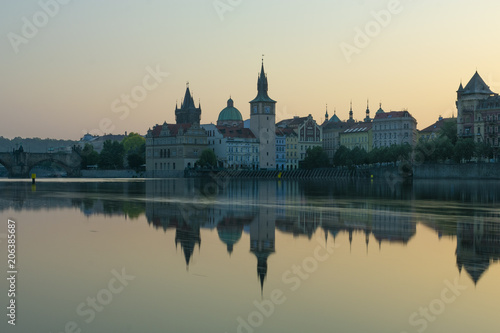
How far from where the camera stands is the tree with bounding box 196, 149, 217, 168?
5846 inches

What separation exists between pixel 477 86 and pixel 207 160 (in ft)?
188

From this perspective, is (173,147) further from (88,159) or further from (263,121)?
(88,159)

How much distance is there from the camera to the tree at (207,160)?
148500mm

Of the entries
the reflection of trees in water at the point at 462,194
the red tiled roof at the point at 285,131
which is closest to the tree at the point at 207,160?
the red tiled roof at the point at 285,131

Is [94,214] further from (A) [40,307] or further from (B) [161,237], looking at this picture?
(A) [40,307]

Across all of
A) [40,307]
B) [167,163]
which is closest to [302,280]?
[40,307]

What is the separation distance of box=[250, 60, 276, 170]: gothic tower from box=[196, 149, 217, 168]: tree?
23.6m

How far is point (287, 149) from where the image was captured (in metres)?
183

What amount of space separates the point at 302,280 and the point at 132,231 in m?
11.7

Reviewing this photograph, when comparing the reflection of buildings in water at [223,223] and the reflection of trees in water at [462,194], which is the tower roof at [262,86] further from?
the reflection of buildings in water at [223,223]

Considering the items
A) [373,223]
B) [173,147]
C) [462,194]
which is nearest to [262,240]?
[373,223]

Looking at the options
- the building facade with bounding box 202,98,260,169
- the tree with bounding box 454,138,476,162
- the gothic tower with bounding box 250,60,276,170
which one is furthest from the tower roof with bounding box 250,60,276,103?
the tree with bounding box 454,138,476,162

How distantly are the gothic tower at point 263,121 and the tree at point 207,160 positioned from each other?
23.6 meters

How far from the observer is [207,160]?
148625 mm
